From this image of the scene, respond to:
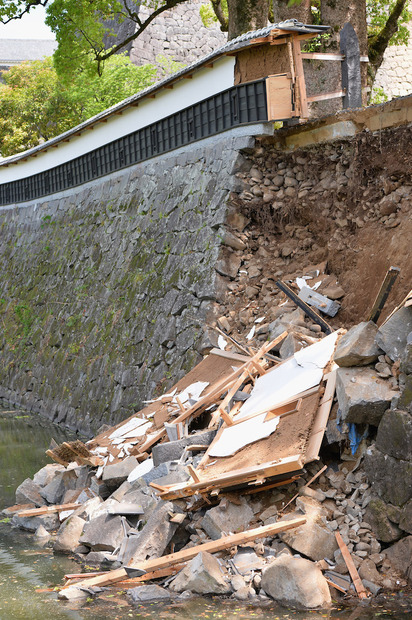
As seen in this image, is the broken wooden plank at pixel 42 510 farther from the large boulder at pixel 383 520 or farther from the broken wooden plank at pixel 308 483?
the large boulder at pixel 383 520

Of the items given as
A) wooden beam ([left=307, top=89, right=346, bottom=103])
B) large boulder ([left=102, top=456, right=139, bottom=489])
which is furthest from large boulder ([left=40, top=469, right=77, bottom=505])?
wooden beam ([left=307, top=89, right=346, bottom=103])

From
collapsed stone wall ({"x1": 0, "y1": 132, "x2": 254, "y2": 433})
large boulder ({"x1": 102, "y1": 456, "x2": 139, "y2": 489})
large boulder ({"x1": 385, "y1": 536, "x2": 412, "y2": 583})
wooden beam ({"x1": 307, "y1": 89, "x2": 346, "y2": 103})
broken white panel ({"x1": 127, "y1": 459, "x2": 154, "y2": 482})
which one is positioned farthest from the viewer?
collapsed stone wall ({"x1": 0, "y1": 132, "x2": 254, "y2": 433})

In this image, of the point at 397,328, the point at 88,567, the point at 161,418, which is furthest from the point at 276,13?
the point at 88,567

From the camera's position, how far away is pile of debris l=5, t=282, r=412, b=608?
22.9 ft

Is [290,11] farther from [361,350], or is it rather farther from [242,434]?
[242,434]

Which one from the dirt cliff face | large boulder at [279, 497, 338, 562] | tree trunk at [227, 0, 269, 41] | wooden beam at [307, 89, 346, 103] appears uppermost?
tree trunk at [227, 0, 269, 41]

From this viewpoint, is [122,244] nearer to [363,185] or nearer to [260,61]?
[260,61]

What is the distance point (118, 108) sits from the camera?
59.5ft

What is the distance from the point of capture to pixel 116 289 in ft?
56.2

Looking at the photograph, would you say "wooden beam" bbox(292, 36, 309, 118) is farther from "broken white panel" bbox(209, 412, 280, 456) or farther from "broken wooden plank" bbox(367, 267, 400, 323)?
"broken white panel" bbox(209, 412, 280, 456)

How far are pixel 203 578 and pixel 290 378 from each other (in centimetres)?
285

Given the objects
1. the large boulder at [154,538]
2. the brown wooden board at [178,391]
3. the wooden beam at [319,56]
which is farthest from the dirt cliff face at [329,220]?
the large boulder at [154,538]

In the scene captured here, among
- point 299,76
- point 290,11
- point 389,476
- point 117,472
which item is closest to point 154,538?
point 117,472

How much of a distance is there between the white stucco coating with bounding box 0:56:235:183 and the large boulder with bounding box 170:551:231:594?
918 cm
